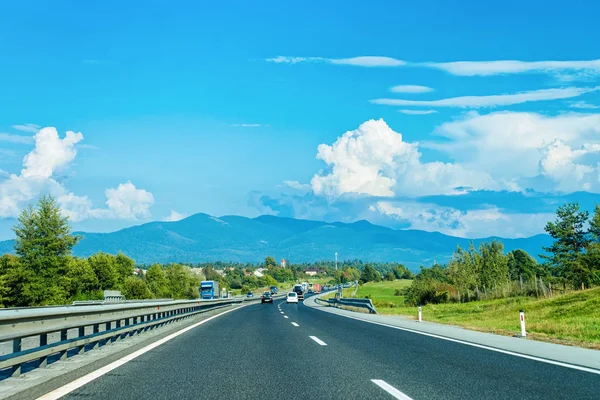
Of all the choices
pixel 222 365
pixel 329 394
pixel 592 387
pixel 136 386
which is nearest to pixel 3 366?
pixel 136 386

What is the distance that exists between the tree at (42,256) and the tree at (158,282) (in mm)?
53038

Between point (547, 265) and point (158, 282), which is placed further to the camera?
point (158, 282)

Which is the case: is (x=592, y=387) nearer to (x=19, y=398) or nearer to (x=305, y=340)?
(x=19, y=398)

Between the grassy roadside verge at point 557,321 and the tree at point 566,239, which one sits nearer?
the grassy roadside verge at point 557,321

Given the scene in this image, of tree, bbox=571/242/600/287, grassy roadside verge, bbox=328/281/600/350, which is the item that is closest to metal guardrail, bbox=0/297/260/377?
grassy roadside verge, bbox=328/281/600/350

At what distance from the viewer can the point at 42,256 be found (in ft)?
232

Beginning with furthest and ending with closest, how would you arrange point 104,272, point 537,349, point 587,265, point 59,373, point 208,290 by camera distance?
1. point 104,272
2. point 208,290
3. point 587,265
4. point 537,349
5. point 59,373

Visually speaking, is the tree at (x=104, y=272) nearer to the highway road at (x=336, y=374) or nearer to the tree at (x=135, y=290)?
the tree at (x=135, y=290)

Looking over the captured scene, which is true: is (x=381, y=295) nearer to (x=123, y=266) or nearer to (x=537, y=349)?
(x=123, y=266)

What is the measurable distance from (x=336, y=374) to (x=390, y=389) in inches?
59.1

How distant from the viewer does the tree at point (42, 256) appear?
6981 centimetres

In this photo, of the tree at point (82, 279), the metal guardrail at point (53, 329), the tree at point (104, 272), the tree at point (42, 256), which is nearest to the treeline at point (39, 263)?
the tree at point (42, 256)

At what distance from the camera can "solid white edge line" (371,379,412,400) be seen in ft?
22.9

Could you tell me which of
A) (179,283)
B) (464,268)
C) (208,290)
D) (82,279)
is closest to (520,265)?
(464,268)
